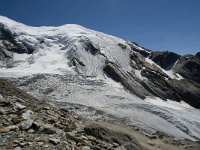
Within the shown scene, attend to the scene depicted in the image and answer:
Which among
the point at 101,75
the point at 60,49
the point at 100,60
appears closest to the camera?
the point at 101,75

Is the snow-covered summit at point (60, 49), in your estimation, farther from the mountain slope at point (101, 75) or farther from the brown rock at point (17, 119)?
the brown rock at point (17, 119)

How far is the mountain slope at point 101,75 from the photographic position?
57.3 meters

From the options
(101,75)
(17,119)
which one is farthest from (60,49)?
(17,119)

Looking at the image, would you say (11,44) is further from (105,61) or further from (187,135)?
(187,135)

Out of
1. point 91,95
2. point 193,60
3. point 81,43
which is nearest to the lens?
point 91,95

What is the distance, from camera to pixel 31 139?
12008mm

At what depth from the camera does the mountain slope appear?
57.3 m

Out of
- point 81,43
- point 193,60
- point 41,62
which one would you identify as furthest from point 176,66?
point 41,62

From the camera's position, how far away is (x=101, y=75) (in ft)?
252

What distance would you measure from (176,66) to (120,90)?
34021 millimetres

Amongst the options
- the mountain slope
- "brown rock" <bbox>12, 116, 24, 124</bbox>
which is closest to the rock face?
the mountain slope

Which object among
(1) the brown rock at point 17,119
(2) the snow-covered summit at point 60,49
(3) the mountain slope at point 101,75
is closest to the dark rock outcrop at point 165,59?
(3) the mountain slope at point 101,75

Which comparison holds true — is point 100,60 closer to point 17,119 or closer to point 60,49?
point 60,49

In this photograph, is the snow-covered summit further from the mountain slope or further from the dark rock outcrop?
the dark rock outcrop
